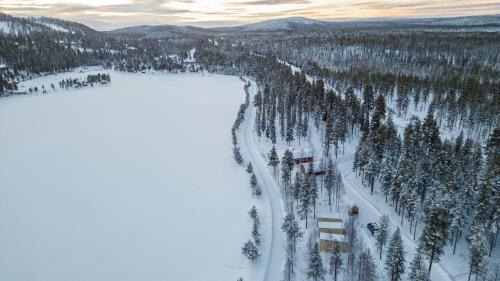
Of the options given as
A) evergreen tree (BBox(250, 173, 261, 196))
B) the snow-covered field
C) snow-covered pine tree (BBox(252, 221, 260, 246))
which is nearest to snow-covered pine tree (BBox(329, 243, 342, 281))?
the snow-covered field

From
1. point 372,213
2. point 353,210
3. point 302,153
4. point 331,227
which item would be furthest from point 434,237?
point 302,153

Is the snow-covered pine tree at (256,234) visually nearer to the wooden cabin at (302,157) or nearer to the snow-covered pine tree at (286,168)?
the snow-covered pine tree at (286,168)

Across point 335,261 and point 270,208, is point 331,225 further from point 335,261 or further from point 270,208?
point 270,208

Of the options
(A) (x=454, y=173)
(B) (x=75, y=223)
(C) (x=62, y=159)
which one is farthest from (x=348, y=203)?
(C) (x=62, y=159)

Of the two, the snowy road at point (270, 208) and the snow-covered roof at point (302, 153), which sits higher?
the snow-covered roof at point (302, 153)

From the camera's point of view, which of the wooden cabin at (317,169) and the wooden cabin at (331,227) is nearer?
the wooden cabin at (331,227)

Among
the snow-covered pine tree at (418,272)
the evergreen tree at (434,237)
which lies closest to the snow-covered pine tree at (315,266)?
the snow-covered pine tree at (418,272)
